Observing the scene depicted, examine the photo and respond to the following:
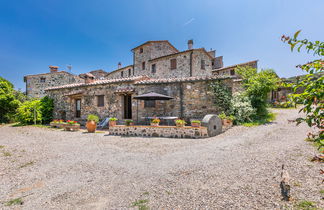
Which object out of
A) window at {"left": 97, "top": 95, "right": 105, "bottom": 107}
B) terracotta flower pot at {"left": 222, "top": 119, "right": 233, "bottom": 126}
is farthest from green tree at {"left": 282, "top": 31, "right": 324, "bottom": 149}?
window at {"left": 97, "top": 95, "right": 105, "bottom": 107}

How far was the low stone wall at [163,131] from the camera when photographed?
721 centimetres

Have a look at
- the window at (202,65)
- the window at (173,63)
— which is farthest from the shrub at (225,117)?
the window at (173,63)

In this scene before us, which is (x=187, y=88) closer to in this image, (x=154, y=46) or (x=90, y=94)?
(x=90, y=94)

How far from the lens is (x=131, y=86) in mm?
10828

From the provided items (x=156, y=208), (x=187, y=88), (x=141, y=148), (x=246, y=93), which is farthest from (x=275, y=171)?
(x=246, y=93)

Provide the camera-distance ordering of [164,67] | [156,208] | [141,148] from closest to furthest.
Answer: [156,208]
[141,148]
[164,67]

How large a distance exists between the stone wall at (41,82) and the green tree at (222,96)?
2233cm

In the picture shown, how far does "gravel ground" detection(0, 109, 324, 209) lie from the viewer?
2424 millimetres

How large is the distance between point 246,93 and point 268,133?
4.25 meters

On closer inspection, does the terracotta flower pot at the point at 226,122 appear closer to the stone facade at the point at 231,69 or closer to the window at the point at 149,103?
the window at the point at 149,103

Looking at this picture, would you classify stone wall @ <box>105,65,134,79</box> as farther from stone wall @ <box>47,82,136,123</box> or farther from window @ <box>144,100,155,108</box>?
window @ <box>144,100,155,108</box>

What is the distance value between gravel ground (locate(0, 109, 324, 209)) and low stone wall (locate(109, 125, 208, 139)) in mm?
1944

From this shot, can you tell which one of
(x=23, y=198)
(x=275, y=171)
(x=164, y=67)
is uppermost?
(x=164, y=67)

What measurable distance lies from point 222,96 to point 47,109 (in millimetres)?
14716
